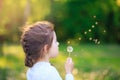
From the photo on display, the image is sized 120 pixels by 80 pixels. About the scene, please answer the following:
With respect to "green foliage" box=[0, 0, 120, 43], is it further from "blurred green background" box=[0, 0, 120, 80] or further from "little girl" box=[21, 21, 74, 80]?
"little girl" box=[21, 21, 74, 80]

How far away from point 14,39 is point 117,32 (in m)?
1.90

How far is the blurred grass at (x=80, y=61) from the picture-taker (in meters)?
6.63

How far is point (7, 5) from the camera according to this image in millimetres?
7977

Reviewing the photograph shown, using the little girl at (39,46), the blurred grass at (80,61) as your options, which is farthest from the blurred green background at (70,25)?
the little girl at (39,46)

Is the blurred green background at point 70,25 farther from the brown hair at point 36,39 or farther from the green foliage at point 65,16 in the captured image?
the brown hair at point 36,39

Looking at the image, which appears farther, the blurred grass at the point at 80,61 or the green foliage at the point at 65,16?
the green foliage at the point at 65,16

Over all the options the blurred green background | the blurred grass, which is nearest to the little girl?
the blurred grass

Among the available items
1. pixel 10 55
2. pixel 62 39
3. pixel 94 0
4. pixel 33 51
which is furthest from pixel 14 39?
pixel 33 51

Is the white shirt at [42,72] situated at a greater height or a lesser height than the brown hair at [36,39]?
lesser

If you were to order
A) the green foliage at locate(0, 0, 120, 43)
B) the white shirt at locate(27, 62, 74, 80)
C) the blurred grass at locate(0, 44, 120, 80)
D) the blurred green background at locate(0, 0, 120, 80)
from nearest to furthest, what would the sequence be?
the white shirt at locate(27, 62, 74, 80) < the blurred grass at locate(0, 44, 120, 80) < the blurred green background at locate(0, 0, 120, 80) < the green foliage at locate(0, 0, 120, 43)

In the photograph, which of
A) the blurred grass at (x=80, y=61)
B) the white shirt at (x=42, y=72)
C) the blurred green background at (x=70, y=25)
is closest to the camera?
the white shirt at (x=42, y=72)

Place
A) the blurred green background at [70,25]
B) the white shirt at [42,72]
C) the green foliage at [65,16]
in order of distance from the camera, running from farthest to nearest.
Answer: the green foliage at [65,16]
the blurred green background at [70,25]
the white shirt at [42,72]

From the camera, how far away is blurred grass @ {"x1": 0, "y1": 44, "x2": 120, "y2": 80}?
6627 millimetres

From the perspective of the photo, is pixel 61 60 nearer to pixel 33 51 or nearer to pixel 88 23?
pixel 88 23
